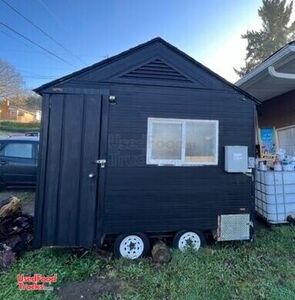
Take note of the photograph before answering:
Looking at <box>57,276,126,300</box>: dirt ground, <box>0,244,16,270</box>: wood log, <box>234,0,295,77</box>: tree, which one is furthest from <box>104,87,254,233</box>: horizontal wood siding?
<box>234,0,295,77</box>: tree

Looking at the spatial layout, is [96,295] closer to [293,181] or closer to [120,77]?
[120,77]

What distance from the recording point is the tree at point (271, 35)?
73.9 ft

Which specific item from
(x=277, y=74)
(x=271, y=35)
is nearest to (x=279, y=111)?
(x=277, y=74)

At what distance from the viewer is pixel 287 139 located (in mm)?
7035

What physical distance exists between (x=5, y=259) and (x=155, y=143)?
8.09 feet

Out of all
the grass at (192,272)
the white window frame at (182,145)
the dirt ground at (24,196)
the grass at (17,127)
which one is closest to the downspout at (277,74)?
the white window frame at (182,145)

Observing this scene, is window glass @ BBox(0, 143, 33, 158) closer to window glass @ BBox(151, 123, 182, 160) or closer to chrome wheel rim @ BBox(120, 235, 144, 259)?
chrome wheel rim @ BBox(120, 235, 144, 259)

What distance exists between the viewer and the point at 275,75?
4926 millimetres

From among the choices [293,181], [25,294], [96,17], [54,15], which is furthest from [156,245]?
[54,15]

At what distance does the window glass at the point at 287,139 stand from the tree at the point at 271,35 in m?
16.6

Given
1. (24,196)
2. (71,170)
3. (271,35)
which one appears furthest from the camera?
(271,35)

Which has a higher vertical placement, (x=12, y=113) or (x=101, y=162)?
(x=12, y=113)

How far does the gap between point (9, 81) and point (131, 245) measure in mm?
31828

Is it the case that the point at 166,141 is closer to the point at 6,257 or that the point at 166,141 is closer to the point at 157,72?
the point at 157,72
